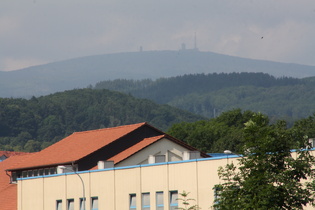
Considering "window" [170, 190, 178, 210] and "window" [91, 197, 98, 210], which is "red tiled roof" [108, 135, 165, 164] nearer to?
"window" [91, 197, 98, 210]

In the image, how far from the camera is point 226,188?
35781 mm

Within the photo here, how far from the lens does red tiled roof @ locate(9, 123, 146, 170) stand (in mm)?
72269

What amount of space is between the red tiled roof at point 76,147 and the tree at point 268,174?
118 feet

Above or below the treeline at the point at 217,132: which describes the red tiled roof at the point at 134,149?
below

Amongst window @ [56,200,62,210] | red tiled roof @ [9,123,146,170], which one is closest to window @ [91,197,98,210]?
window @ [56,200,62,210]

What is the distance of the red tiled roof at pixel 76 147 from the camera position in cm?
7227

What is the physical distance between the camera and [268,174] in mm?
34469

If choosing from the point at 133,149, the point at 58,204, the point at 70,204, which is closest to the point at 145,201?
the point at 70,204

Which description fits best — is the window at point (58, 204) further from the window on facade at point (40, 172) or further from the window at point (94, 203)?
the window on facade at point (40, 172)

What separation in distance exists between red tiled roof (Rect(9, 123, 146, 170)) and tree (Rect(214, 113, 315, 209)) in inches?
1418

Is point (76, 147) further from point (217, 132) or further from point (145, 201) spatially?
point (217, 132)

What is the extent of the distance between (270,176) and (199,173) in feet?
63.7

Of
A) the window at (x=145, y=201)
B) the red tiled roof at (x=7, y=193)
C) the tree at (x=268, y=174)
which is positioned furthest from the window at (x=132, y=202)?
the tree at (x=268, y=174)

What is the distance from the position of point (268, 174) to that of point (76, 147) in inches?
1693
